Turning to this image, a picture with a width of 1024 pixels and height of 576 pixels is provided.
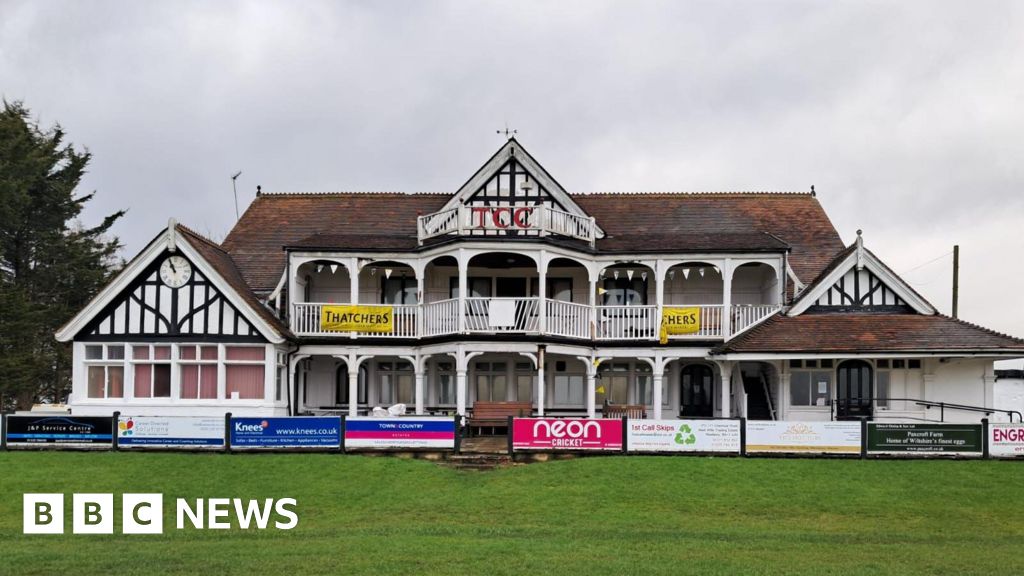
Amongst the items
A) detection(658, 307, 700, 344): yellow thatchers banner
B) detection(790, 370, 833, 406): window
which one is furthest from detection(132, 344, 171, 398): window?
detection(790, 370, 833, 406): window

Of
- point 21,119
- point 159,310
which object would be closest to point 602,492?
point 159,310

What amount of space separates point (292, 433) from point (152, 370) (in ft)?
22.1

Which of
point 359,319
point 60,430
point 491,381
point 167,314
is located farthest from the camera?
point 491,381

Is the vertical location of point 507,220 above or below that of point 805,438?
above

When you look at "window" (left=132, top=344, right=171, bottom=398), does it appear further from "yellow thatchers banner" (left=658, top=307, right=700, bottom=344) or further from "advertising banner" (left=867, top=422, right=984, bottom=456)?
"advertising banner" (left=867, top=422, right=984, bottom=456)

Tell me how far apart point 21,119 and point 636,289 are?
33.3 metres

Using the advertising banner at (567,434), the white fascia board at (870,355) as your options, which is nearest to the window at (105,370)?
the advertising banner at (567,434)

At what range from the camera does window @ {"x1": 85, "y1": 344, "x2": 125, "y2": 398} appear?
99.0 ft

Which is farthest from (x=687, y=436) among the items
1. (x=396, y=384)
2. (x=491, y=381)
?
(x=396, y=384)

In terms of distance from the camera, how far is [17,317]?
148ft

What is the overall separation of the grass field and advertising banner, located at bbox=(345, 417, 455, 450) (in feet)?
2.39

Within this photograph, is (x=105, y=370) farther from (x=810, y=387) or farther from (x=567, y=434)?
(x=810, y=387)

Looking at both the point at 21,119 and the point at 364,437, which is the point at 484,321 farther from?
the point at 21,119

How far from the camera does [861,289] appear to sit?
31.2 m
